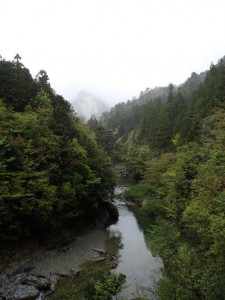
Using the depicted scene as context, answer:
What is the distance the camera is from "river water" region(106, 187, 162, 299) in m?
18.5

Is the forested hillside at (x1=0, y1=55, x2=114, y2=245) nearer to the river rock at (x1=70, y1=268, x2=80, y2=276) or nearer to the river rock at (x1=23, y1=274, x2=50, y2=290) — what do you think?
the river rock at (x1=23, y1=274, x2=50, y2=290)

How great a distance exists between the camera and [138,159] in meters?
55.5

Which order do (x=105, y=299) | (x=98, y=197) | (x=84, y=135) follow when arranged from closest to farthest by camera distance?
(x=105, y=299) → (x=98, y=197) → (x=84, y=135)

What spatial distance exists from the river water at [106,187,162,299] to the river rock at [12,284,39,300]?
4.74m

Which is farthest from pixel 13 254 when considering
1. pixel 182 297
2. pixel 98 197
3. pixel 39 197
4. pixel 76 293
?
pixel 182 297

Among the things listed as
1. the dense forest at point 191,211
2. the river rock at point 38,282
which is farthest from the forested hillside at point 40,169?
the dense forest at point 191,211

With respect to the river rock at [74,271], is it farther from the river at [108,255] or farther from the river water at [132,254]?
the river water at [132,254]

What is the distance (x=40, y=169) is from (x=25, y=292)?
9566 millimetres

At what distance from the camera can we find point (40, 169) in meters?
24.0

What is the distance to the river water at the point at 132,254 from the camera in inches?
727

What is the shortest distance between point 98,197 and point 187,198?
37.0 feet

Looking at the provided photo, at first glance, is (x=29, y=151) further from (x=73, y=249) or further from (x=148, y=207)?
(x=148, y=207)

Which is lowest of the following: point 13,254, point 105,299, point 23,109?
Result: point 105,299

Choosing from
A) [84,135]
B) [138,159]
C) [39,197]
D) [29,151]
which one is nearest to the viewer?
[39,197]
